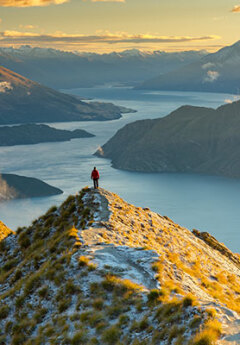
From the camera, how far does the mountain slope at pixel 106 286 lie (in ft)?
72.2

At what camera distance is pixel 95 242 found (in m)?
34.1

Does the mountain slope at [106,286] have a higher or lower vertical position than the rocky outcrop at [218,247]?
higher

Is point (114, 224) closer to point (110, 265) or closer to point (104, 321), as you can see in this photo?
point (110, 265)

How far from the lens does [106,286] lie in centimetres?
2667

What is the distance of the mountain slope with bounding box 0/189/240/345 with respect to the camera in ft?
72.2

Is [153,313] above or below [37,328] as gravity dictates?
above

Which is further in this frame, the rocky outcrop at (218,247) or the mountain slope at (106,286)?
the rocky outcrop at (218,247)

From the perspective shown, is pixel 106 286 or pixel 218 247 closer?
pixel 106 286

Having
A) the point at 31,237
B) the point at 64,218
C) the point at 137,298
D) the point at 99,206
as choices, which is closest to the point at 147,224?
the point at 99,206

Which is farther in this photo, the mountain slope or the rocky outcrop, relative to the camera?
the rocky outcrop

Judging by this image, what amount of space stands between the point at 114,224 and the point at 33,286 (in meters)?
12.0

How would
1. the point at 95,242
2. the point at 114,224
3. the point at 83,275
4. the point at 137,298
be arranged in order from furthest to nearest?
the point at 114,224 < the point at 95,242 < the point at 83,275 < the point at 137,298

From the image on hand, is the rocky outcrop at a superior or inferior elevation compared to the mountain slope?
inferior

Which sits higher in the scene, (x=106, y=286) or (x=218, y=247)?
(x=106, y=286)
